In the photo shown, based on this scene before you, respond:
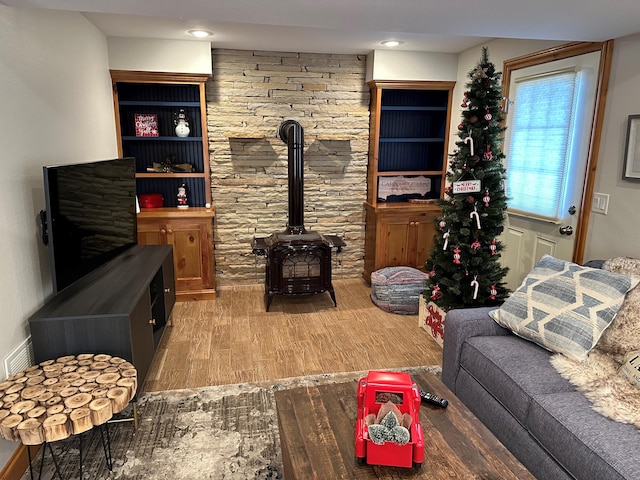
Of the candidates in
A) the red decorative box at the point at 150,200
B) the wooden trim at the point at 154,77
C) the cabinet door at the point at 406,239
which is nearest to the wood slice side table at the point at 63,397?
the red decorative box at the point at 150,200

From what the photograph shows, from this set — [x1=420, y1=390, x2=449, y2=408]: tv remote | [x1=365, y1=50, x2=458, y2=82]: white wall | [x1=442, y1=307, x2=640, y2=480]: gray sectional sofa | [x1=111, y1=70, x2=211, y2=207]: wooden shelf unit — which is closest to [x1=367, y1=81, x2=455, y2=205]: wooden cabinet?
[x1=365, y1=50, x2=458, y2=82]: white wall

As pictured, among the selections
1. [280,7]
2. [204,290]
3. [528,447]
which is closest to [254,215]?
[204,290]

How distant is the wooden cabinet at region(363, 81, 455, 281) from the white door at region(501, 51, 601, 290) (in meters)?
0.95

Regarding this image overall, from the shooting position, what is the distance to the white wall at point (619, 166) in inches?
99.5

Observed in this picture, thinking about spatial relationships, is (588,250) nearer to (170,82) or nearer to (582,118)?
(582,118)

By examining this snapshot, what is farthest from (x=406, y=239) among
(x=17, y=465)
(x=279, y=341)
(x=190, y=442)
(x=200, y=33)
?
(x=17, y=465)

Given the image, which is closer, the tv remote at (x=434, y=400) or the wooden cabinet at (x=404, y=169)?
the tv remote at (x=434, y=400)

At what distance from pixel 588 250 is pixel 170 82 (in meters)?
3.51

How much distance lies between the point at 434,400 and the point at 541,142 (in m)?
2.30

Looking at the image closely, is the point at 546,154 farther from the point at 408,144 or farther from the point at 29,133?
the point at 29,133

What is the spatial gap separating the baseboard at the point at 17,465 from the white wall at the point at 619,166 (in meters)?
3.33

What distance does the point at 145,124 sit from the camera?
4023 millimetres

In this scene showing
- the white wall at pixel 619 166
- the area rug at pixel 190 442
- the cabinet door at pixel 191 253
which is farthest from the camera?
the cabinet door at pixel 191 253

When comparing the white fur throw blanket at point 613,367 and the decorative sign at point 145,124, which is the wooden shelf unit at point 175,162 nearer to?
the decorative sign at point 145,124
